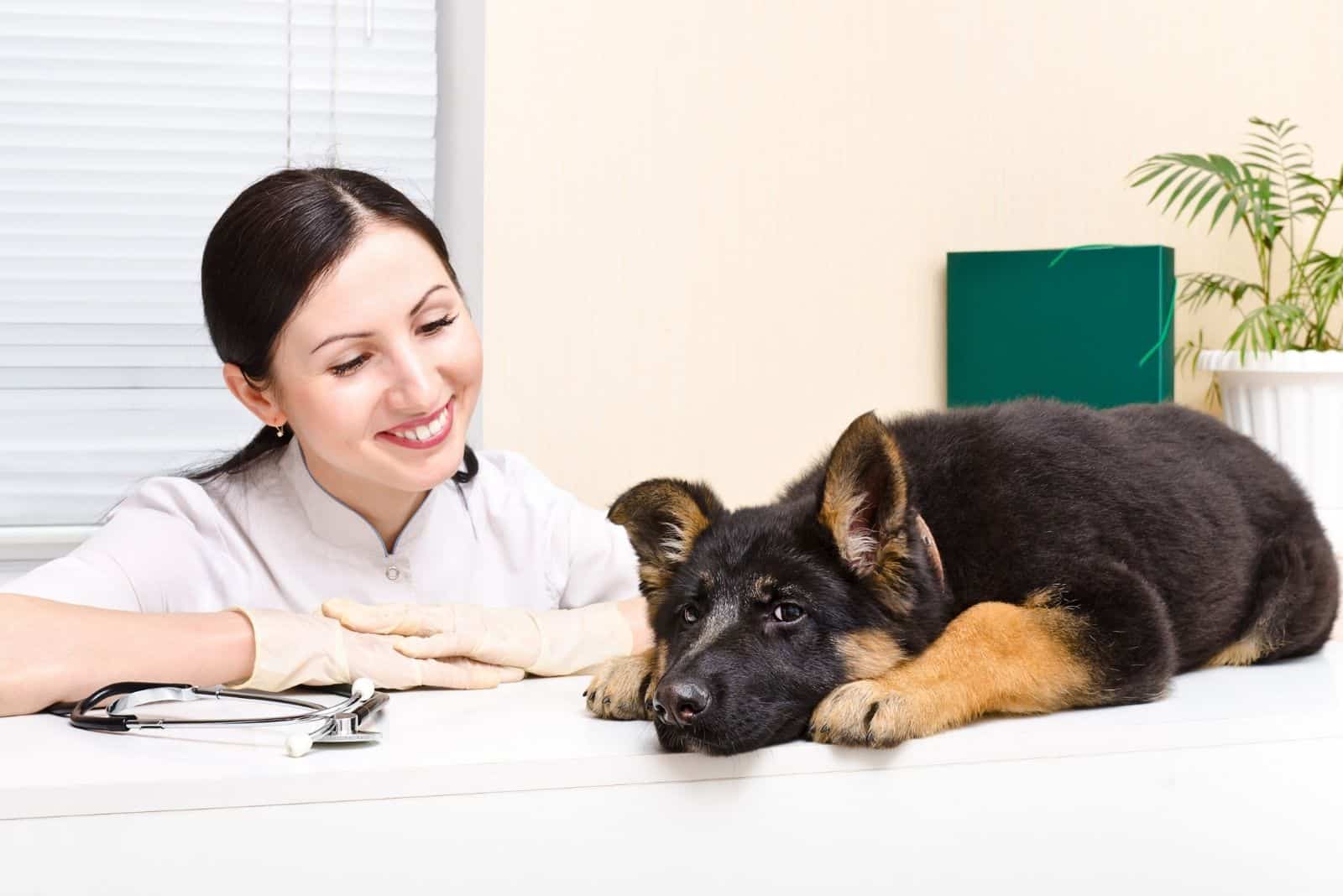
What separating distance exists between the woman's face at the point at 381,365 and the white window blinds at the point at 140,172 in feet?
4.87

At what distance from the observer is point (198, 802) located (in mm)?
913

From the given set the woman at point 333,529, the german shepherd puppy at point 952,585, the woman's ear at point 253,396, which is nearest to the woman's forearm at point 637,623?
the woman at point 333,529

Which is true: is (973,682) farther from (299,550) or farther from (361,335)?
(299,550)

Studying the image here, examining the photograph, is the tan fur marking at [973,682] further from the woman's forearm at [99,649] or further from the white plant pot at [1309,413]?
the white plant pot at [1309,413]

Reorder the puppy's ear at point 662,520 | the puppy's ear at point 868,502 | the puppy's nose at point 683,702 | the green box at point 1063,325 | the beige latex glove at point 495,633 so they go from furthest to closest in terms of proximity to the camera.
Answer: the green box at point 1063,325 < the beige latex glove at point 495,633 < the puppy's ear at point 662,520 < the puppy's ear at point 868,502 < the puppy's nose at point 683,702

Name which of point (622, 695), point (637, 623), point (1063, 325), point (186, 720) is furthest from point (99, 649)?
point (1063, 325)

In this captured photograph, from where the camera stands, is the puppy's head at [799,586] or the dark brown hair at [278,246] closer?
the puppy's head at [799,586]

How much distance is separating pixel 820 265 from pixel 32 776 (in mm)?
2388

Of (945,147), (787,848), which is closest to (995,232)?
(945,147)

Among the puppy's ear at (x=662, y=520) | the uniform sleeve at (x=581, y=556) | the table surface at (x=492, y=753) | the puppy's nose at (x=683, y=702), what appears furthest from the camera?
the uniform sleeve at (x=581, y=556)

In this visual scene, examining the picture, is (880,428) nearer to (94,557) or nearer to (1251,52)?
(94,557)

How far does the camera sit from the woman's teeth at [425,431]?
1.56 meters

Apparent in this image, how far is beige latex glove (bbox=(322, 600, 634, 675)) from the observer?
4.50ft

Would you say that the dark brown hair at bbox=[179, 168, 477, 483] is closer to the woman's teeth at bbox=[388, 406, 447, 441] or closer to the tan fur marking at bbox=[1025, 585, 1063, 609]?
the woman's teeth at bbox=[388, 406, 447, 441]
